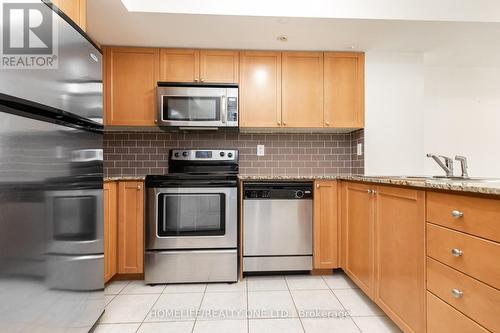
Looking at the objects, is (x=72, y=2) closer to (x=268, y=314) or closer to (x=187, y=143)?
(x=187, y=143)

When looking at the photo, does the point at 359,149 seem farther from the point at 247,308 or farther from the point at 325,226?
the point at 247,308

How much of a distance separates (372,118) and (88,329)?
275 centimetres

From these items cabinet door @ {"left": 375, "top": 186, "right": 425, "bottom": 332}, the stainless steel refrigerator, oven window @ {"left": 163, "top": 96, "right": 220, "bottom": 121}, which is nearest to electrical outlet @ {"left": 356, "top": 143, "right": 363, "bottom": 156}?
cabinet door @ {"left": 375, "top": 186, "right": 425, "bottom": 332}

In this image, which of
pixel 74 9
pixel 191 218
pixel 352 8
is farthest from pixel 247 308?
pixel 352 8

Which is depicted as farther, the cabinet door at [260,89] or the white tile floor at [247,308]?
the cabinet door at [260,89]

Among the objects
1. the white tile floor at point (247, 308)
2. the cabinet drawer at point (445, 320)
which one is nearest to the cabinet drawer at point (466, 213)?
the cabinet drawer at point (445, 320)

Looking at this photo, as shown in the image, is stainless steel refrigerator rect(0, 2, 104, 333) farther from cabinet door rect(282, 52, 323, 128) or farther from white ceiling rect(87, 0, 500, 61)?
cabinet door rect(282, 52, 323, 128)

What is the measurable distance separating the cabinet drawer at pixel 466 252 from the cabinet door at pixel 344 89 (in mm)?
1572

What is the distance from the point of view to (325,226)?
7.79 ft

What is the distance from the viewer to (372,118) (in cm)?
261

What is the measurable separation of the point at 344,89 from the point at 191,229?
1959mm

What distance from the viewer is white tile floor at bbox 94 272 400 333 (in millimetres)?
1629

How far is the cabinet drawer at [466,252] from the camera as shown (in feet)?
2.99

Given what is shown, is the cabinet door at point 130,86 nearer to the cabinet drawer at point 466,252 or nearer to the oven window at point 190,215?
the oven window at point 190,215
